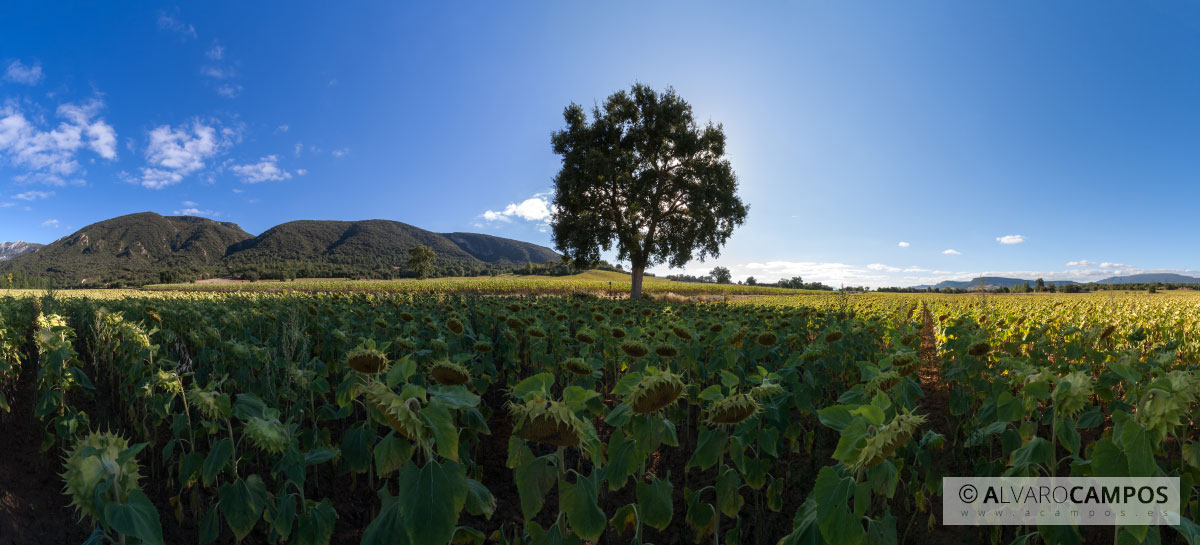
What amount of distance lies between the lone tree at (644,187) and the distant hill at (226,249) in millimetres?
94032

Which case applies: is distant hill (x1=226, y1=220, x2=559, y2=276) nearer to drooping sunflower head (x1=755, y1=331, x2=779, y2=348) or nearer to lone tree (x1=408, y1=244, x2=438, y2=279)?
lone tree (x1=408, y1=244, x2=438, y2=279)

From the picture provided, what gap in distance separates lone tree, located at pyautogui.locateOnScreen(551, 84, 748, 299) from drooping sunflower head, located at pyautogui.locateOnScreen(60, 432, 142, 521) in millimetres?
27561

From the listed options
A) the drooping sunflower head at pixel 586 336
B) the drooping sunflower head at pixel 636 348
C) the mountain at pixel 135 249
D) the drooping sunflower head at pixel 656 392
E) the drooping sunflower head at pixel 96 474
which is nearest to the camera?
the drooping sunflower head at pixel 96 474

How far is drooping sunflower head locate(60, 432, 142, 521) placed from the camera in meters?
1.59

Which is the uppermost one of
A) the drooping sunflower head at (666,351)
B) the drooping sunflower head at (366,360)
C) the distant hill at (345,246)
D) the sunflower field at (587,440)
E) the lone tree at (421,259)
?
the distant hill at (345,246)

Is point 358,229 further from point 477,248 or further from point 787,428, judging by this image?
point 787,428

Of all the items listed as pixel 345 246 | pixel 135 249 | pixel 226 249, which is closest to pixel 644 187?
pixel 345 246

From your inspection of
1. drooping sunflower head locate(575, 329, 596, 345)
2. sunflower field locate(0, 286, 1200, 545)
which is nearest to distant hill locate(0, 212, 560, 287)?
sunflower field locate(0, 286, 1200, 545)

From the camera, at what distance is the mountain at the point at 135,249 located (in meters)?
123

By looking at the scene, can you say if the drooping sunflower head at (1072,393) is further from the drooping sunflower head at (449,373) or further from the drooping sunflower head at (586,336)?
the drooping sunflower head at (586,336)

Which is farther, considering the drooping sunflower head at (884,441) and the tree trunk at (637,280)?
the tree trunk at (637,280)

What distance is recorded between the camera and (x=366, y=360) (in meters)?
2.47

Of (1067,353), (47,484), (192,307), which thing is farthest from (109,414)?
(1067,353)

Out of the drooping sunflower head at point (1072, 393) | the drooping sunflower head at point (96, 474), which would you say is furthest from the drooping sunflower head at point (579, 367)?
the drooping sunflower head at point (1072, 393)
